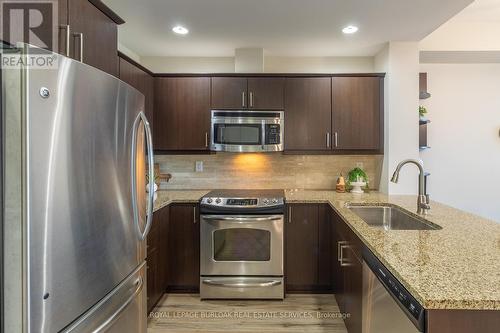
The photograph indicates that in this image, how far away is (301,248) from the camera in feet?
9.09

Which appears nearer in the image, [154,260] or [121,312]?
[121,312]

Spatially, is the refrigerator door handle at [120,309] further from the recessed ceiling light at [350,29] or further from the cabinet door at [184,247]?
the recessed ceiling light at [350,29]

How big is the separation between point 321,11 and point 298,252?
6.96 feet

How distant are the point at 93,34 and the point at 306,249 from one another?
2.39m

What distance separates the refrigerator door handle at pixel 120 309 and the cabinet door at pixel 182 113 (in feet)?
5.83

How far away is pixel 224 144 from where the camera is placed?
9.84 feet

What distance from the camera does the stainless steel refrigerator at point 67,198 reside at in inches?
33.8

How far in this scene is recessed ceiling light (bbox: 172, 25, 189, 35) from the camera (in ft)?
8.45

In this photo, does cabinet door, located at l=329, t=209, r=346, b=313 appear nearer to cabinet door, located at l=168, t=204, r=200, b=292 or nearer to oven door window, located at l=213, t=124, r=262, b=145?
oven door window, located at l=213, t=124, r=262, b=145

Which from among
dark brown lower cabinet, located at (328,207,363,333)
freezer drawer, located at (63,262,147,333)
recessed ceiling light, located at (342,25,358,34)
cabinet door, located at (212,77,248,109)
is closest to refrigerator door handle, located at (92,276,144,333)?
freezer drawer, located at (63,262,147,333)

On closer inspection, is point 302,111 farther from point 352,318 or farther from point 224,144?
point 352,318

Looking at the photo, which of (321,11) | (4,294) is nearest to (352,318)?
(4,294)

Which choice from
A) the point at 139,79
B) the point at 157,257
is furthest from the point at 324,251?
the point at 139,79

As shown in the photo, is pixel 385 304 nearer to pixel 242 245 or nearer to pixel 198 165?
pixel 242 245
